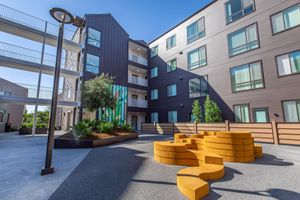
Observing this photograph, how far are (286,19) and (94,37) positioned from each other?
17251mm

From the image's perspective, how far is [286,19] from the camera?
10.8 metres

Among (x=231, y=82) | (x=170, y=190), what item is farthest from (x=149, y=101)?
(x=170, y=190)

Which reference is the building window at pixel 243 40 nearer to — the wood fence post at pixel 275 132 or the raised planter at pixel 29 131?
the wood fence post at pixel 275 132

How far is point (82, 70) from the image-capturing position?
16.2 metres

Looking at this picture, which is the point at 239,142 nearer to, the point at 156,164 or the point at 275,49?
the point at 156,164

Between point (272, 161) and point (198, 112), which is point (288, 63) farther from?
point (272, 161)

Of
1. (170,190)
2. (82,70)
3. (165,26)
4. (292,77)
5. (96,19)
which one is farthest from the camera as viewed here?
(165,26)

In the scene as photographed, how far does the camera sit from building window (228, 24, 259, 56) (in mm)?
12352

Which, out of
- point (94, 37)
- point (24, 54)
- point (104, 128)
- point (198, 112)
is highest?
point (94, 37)

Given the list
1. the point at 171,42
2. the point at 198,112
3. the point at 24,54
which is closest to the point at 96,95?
the point at 24,54

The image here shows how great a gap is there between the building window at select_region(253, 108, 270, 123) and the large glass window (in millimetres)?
16816

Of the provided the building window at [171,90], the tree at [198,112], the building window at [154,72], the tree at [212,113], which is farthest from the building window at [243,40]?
the building window at [154,72]

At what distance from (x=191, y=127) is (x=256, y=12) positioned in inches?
412

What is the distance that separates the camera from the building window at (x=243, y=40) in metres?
12.4
